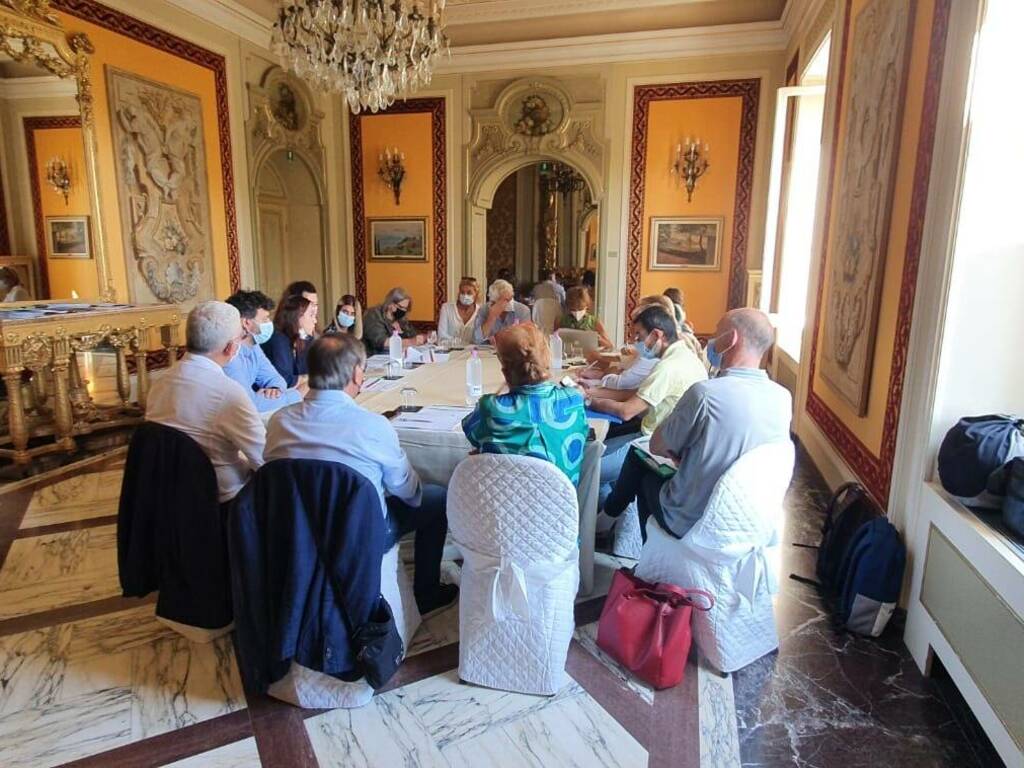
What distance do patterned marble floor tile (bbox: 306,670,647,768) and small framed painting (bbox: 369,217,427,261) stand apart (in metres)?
6.77

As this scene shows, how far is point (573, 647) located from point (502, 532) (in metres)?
0.67

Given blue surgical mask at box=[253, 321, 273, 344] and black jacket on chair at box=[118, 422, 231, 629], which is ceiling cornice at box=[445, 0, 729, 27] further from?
black jacket on chair at box=[118, 422, 231, 629]

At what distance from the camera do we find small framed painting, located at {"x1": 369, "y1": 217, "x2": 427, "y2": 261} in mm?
8234

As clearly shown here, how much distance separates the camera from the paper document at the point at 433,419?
103 inches

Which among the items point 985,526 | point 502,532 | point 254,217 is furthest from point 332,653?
point 254,217

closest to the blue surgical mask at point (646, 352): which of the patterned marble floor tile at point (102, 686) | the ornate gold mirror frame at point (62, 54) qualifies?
the patterned marble floor tile at point (102, 686)

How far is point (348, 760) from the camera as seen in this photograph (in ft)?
6.07

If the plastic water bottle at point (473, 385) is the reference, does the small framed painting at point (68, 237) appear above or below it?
above

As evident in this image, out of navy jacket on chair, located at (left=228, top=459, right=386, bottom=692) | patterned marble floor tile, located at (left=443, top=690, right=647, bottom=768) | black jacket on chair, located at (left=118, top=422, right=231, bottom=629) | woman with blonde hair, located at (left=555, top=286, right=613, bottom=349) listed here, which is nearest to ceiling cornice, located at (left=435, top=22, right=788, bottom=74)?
woman with blonde hair, located at (left=555, top=286, right=613, bottom=349)

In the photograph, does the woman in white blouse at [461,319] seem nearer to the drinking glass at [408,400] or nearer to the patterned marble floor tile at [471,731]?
the drinking glass at [408,400]

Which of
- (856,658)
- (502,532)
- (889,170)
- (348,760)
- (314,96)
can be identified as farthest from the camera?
(314,96)

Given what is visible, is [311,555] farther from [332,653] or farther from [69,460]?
[69,460]

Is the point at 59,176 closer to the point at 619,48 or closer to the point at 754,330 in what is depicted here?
the point at 754,330

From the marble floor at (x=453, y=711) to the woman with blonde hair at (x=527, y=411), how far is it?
31.5 inches
